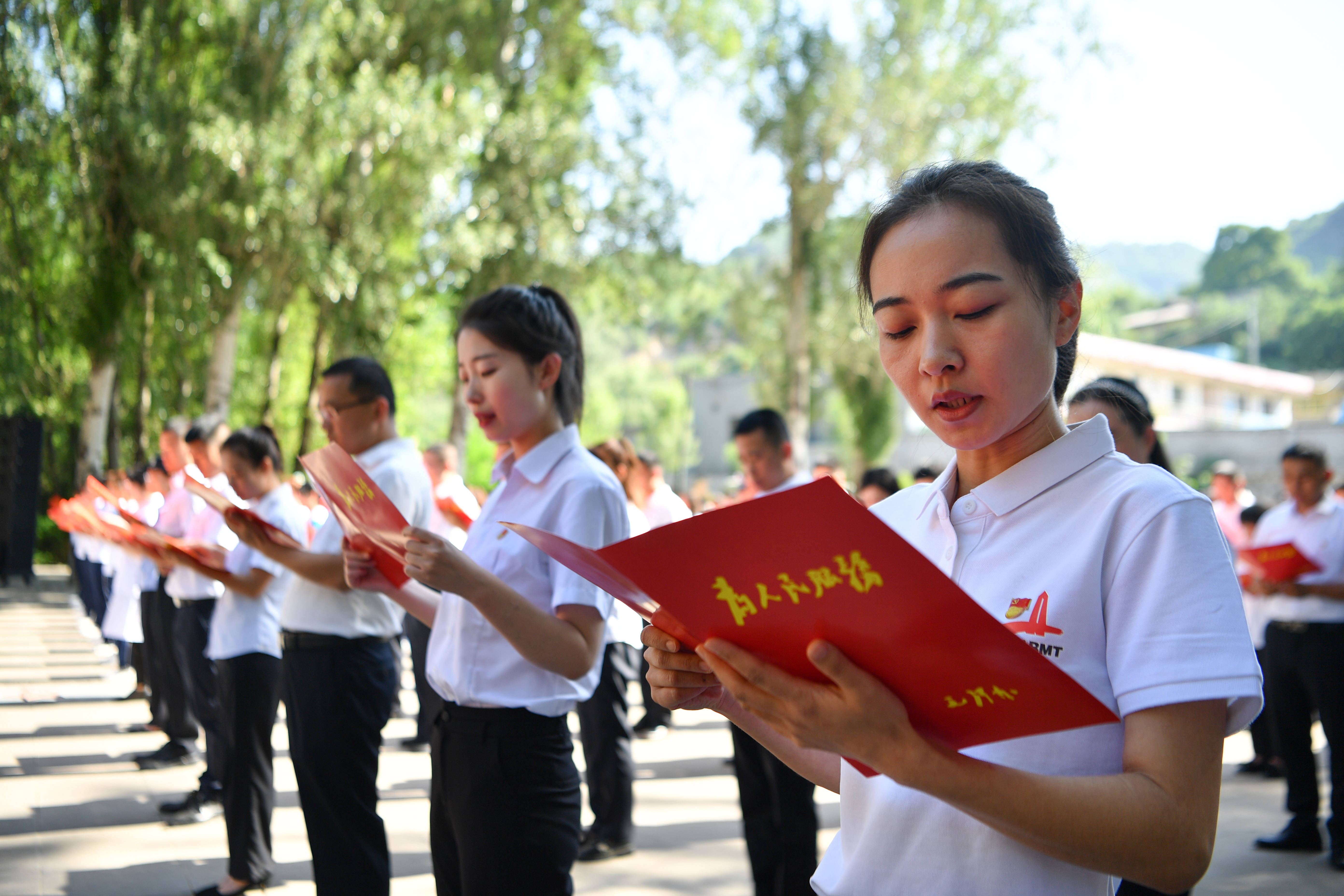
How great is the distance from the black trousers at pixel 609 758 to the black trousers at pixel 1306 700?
316cm

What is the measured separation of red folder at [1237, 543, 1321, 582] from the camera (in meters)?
4.88

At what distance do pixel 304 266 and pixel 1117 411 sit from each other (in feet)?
42.0

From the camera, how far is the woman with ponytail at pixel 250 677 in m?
3.88

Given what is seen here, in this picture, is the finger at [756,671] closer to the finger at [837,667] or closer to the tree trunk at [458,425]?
the finger at [837,667]

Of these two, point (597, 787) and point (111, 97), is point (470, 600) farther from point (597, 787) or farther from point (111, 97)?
point (111, 97)

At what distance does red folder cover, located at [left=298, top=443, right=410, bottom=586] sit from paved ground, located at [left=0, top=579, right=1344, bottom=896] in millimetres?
2084

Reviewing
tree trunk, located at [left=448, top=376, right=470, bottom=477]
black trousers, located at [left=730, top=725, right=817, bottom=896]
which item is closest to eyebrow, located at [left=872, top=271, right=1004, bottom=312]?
black trousers, located at [left=730, top=725, right=817, bottom=896]

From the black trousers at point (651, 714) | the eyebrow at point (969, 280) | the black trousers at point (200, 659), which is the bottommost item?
the black trousers at point (651, 714)

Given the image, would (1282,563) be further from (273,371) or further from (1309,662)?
(273,371)

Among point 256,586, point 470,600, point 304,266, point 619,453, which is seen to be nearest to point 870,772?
point 470,600

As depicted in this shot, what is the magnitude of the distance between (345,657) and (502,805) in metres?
1.15

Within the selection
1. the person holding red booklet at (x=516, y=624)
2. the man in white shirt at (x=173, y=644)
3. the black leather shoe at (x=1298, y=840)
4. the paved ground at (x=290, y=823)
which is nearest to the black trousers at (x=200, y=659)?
the paved ground at (x=290, y=823)

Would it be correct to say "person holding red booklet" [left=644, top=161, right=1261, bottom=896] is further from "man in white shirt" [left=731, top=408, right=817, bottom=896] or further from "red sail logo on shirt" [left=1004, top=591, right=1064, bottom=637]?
"man in white shirt" [left=731, top=408, right=817, bottom=896]

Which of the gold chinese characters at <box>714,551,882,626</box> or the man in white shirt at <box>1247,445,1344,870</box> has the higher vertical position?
the gold chinese characters at <box>714,551,882,626</box>
